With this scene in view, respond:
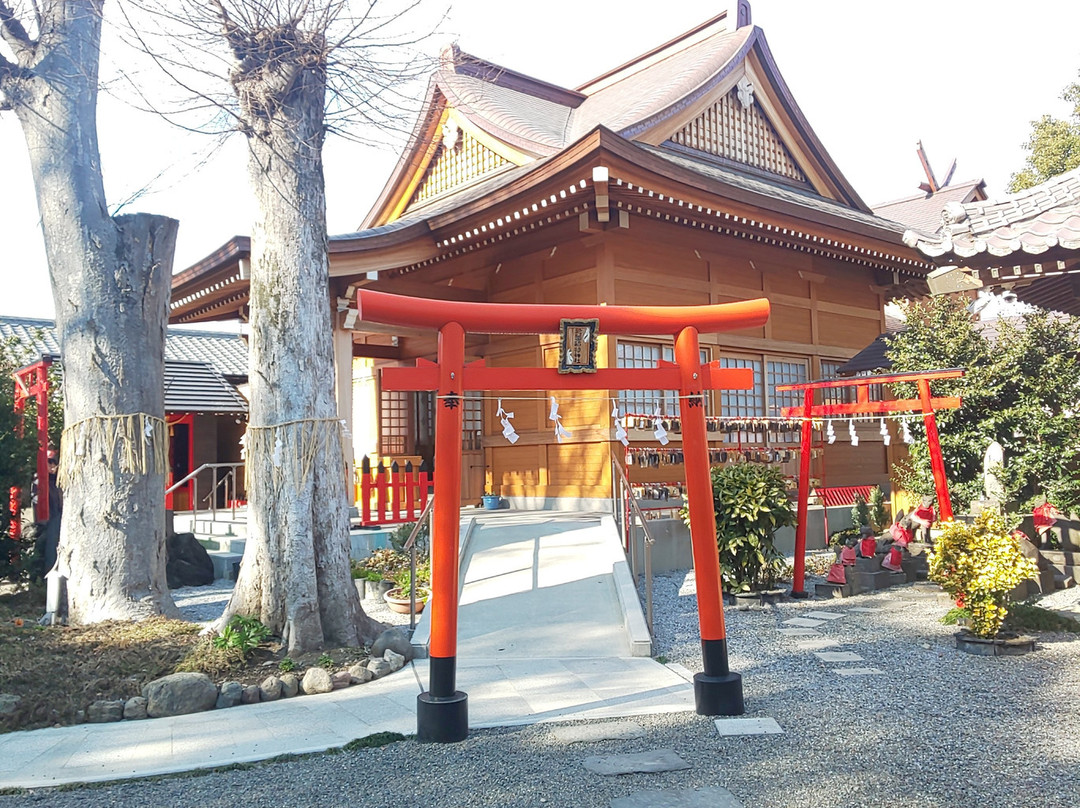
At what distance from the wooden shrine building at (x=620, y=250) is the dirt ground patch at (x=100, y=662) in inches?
191

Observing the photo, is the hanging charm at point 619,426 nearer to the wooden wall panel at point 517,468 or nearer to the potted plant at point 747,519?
the potted plant at point 747,519

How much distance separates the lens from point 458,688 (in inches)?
213

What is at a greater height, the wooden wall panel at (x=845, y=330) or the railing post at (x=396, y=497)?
the wooden wall panel at (x=845, y=330)

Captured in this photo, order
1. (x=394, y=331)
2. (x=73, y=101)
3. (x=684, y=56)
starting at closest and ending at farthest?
(x=73, y=101), (x=394, y=331), (x=684, y=56)

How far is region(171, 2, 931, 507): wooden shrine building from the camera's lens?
1025 centimetres

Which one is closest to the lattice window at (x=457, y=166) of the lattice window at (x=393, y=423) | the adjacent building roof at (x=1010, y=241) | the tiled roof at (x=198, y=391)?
the lattice window at (x=393, y=423)

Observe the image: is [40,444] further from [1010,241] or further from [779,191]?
[779,191]

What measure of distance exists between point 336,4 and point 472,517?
6338mm

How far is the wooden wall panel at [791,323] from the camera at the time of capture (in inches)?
516

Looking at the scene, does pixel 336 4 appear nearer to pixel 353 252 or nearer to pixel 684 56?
pixel 353 252

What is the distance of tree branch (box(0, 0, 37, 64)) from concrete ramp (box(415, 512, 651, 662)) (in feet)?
19.8

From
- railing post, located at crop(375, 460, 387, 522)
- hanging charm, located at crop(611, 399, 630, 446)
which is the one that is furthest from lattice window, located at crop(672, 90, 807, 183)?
railing post, located at crop(375, 460, 387, 522)

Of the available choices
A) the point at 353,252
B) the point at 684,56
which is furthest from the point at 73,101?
the point at 684,56

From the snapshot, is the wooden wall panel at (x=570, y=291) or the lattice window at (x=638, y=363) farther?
the lattice window at (x=638, y=363)
